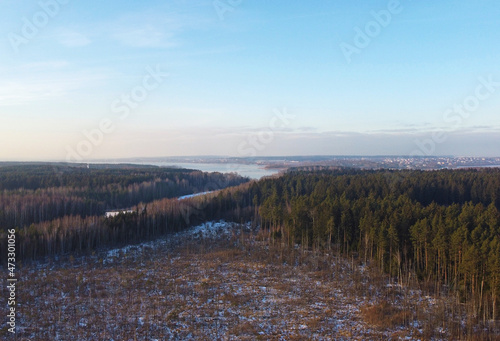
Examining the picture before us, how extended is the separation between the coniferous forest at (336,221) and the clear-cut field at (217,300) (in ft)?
6.43

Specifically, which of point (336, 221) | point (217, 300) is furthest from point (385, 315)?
point (336, 221)

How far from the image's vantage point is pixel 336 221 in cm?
2525

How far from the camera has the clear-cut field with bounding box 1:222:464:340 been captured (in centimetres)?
1216

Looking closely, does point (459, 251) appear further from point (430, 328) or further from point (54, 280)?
point (54, 280)

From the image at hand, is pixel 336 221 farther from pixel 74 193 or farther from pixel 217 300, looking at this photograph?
pixel 74 193

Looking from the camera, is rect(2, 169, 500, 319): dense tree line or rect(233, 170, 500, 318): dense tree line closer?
rect(233, 170, 500, 318): dense tree line

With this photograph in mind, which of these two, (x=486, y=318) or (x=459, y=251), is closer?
(x=486, y=318)

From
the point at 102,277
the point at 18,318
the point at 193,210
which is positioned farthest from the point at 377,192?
the point at 18,318

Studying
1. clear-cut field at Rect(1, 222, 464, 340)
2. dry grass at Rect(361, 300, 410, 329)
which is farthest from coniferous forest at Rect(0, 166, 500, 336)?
dry grass at Rect(361, 300, 410, 329)

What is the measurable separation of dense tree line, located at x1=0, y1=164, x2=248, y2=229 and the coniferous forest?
15 centimetres

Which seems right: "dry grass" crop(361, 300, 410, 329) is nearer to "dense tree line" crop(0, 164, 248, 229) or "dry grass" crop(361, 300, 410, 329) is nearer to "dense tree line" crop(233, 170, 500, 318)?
"dense tree line" crop(233, 170, 500, 318)

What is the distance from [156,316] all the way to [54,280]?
8867mm

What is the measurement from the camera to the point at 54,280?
1888 cm

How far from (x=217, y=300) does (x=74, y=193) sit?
38.6 metres
